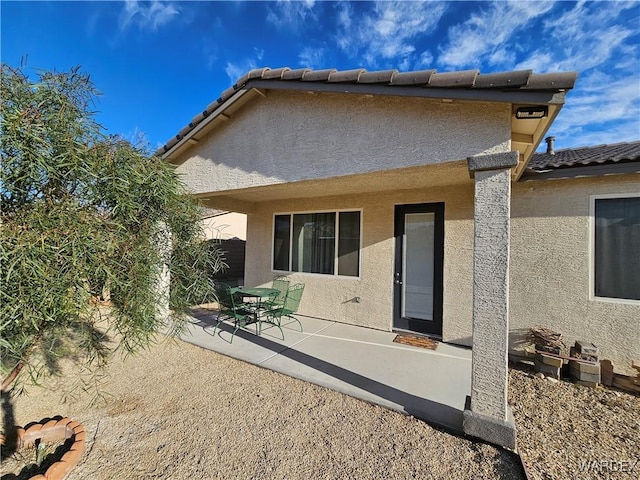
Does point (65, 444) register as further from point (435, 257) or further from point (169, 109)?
point (169, 109)

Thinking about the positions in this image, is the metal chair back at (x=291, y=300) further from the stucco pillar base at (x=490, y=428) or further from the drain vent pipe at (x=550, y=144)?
the drain vent pipe at (x=550, y=144)

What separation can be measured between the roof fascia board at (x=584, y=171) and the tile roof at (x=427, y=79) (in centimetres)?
295

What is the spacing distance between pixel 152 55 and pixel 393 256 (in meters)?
9.33

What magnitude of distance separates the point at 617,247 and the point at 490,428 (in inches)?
159

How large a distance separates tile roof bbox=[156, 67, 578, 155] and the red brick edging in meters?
3.07

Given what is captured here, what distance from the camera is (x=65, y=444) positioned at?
277cm

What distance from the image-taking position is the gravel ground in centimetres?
262

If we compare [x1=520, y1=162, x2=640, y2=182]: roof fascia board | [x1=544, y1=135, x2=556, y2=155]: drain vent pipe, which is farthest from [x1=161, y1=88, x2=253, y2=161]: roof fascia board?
[x1=544, y1=135, x2=556, y2=155]: drain vent pipe

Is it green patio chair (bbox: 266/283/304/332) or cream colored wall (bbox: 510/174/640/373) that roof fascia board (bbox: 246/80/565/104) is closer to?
cream colored wall (bbox: 510/174/640/373)

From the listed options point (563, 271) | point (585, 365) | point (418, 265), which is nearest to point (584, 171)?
point (563, 271)

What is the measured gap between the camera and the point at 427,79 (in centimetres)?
315

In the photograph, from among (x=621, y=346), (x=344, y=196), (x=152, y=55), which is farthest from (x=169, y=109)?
(x=621, y=346)

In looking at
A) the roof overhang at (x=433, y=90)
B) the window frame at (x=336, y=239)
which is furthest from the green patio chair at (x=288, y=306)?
the roof overhang at (x=433, y=90)

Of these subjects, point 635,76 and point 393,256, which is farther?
point 393,256
